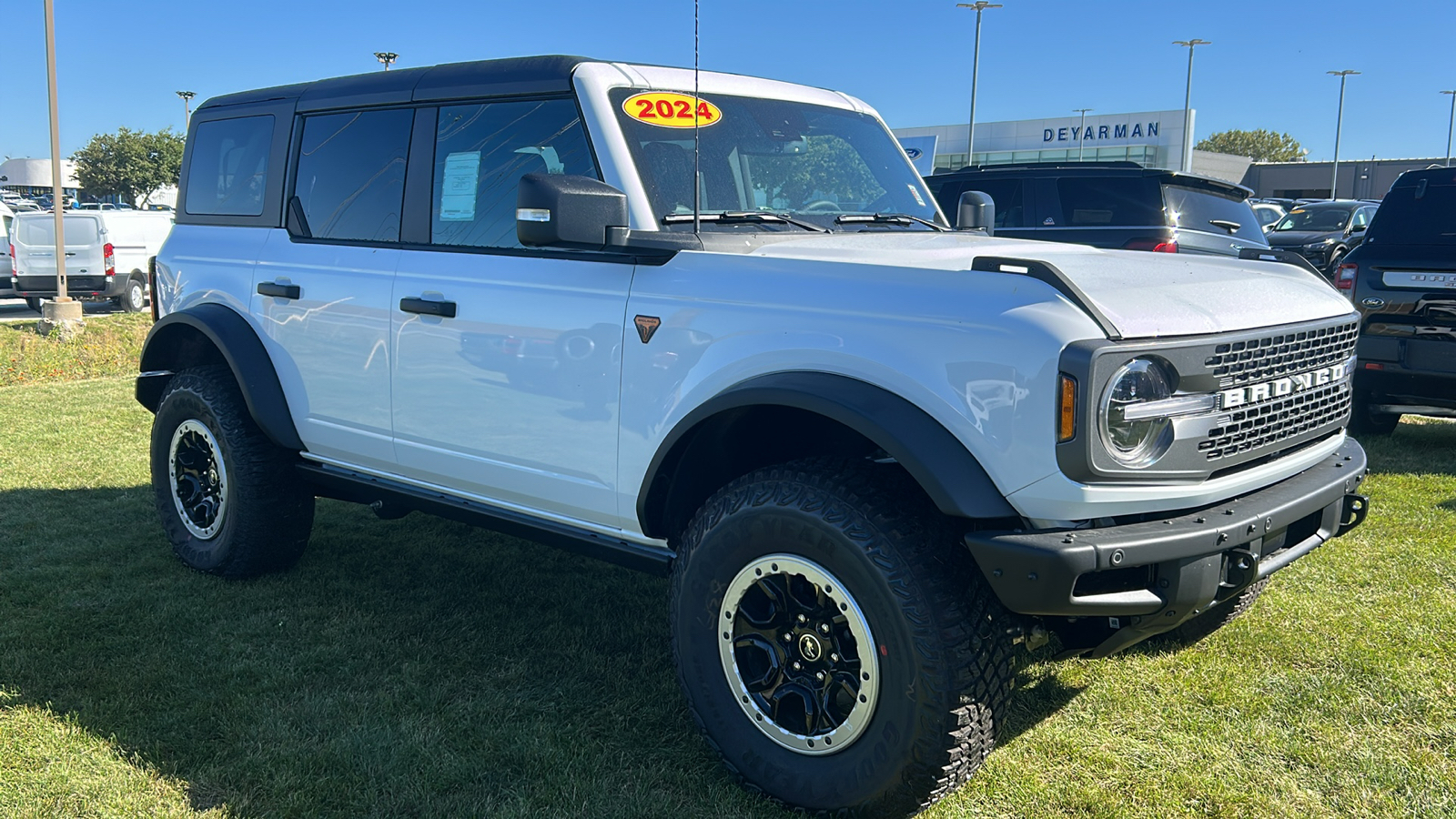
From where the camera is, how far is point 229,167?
5.12 meters

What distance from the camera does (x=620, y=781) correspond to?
10.7 ft

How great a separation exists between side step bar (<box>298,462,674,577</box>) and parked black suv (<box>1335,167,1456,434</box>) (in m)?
5.47

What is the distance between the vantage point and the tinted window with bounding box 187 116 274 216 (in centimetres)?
495

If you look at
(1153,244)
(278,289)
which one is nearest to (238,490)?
(278,289)

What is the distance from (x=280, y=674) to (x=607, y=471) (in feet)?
4.84

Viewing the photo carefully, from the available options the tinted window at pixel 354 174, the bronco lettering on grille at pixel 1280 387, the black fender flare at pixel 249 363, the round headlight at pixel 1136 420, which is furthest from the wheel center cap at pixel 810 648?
the black fender flare at pixel 249 363

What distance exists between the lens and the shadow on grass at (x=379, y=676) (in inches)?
128

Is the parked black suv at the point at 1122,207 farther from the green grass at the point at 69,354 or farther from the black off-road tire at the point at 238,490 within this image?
the green grass at the point at 69,354

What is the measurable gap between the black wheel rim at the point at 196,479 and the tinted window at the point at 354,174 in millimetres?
1175

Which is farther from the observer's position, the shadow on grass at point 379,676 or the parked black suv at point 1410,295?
the parked black suv at point 1410,295

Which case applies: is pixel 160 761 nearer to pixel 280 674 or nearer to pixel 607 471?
pixel 280 674

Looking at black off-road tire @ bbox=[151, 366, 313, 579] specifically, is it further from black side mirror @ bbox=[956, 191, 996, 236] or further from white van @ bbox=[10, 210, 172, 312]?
white van @ bbox=[10, 210, 172, 312]

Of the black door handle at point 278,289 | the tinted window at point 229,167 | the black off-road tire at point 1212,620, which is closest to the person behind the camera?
the black off-road tire at point 1212,620

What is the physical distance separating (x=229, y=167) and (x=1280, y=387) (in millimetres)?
4421
